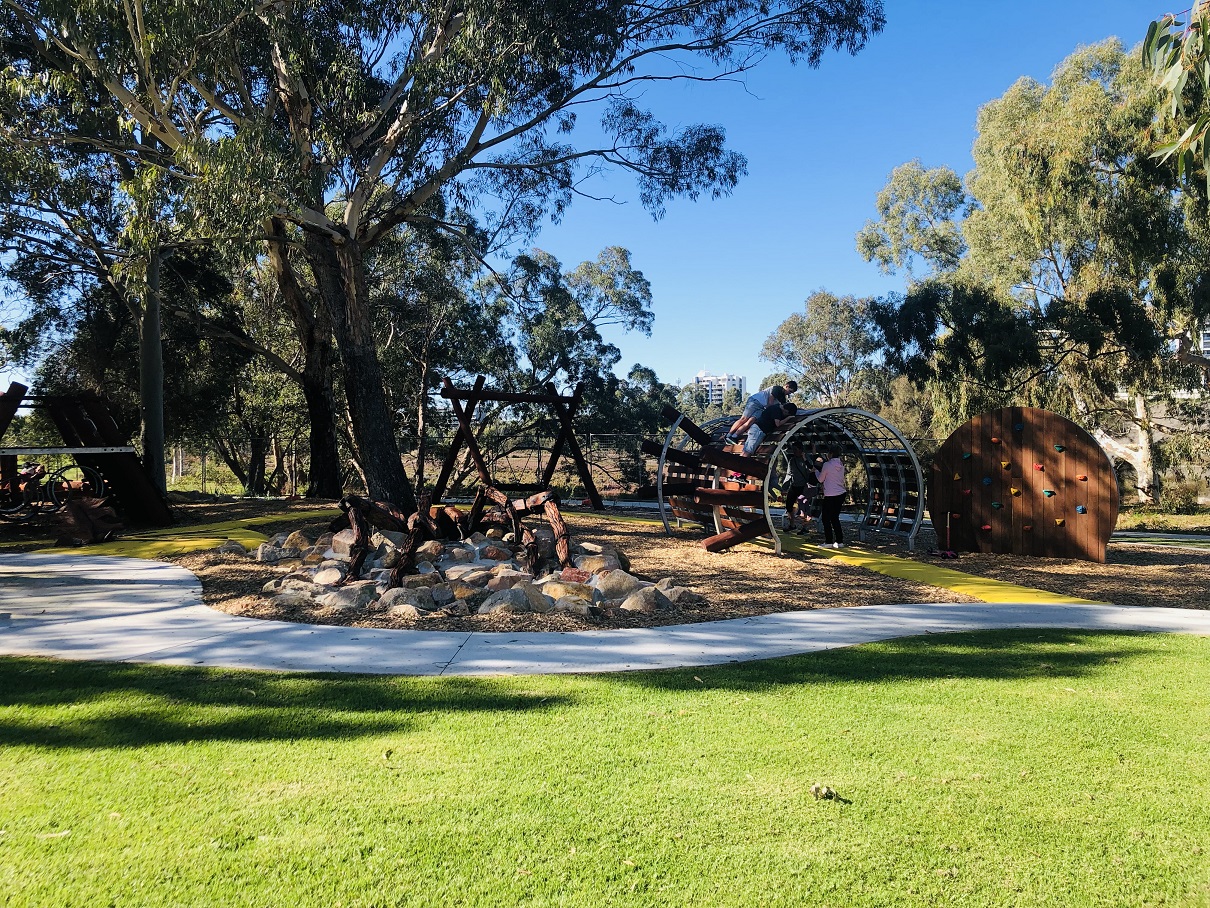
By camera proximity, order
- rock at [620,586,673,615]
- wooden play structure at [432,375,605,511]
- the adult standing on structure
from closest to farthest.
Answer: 1. rock at [620,586,673,615]
2. wooden play structure at [432,375,605,511]
3. the adult standing on structure

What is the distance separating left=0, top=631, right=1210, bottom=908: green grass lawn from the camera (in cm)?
282

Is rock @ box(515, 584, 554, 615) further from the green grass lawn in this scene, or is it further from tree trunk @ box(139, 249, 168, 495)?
tree trunk @ box(139, 249, 168, 495)

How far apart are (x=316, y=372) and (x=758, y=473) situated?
1091 centimetres

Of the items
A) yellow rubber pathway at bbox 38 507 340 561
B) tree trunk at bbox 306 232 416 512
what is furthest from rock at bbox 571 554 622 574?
yellow rubber pathway at bbox 38 507 340 561

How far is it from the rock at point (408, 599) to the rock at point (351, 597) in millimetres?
157

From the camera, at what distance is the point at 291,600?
298 inches

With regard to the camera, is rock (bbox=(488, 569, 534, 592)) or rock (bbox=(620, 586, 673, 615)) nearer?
rock (bbox=(620, 586, 673, 615))

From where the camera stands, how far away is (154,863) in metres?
2.88

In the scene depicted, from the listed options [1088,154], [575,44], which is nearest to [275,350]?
[575,44]

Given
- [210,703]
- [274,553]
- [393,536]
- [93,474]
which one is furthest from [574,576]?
[93,474]

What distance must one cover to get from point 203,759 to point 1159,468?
95.3 feet

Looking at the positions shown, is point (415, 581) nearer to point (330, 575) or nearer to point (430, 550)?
point (330, 575)

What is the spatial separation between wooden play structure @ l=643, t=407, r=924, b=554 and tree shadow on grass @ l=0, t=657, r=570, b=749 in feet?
22.1

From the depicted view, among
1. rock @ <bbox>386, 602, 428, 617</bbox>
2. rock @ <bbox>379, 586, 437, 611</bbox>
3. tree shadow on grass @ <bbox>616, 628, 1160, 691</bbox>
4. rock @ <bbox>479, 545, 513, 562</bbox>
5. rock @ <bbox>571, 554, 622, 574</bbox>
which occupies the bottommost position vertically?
tree shadow on grass @ <bbox>616, 628, 1160, 691</bbox>
